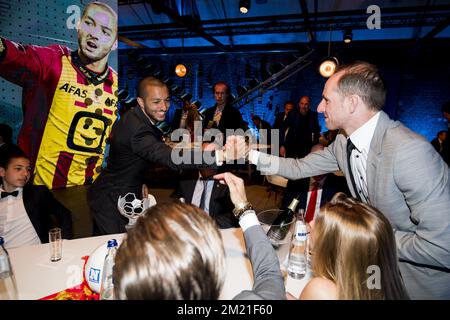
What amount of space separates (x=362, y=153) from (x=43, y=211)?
240 centimetres

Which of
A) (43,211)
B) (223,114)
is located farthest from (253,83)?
(43,211)

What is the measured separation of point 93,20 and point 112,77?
1.54 ft

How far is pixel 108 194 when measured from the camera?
7.06 ft

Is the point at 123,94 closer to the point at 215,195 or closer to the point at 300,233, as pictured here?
the point at 215,195

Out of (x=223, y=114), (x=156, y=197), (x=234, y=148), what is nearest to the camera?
(x=234, y=148)

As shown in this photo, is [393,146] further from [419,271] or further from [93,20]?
[93,20]

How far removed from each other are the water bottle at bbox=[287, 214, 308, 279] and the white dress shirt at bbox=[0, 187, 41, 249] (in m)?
1.92

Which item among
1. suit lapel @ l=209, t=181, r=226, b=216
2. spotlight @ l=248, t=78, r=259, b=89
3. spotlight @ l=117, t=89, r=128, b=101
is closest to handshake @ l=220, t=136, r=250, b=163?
suit lapel @ l=209, t=181, r=226, b=216

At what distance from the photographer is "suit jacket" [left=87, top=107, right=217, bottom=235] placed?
201 cm

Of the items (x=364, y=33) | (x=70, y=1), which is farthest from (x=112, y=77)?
(x=364, y=33)

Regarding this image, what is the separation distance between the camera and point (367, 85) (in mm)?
1503

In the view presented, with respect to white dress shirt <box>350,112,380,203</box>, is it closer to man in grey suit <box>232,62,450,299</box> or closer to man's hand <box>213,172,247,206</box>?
man in grey suit <box>232,62,450,299</box>

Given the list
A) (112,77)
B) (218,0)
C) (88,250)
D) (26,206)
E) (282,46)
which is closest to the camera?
(88,250)

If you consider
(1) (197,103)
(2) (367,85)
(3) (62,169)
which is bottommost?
(3) (62,169)
